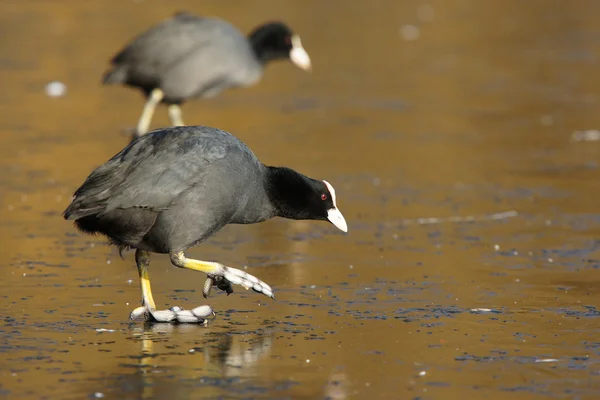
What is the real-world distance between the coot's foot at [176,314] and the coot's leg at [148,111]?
21.2ft

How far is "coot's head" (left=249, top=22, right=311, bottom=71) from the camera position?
14.0m

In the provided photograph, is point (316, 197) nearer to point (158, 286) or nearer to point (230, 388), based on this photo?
point (158, 286)

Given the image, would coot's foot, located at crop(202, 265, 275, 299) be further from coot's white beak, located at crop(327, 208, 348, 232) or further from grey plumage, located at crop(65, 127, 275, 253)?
coot's white beak, located at crop(327, 208, 348, 232)

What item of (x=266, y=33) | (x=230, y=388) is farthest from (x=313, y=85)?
(x=230, y=388)

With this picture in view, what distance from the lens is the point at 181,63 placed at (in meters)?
13.1

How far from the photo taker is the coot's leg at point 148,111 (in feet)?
43.0

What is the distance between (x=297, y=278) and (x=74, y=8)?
16.3m

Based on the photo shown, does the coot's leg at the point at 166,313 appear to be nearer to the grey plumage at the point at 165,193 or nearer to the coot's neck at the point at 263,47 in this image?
the grey plumage at the point at 165,193

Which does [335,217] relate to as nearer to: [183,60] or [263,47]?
[183,60]

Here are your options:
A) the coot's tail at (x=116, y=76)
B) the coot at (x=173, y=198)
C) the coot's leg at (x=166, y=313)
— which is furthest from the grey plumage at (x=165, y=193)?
the coot's tail at (x=116, y=76)

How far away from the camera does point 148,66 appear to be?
13227mm

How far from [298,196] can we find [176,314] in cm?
102

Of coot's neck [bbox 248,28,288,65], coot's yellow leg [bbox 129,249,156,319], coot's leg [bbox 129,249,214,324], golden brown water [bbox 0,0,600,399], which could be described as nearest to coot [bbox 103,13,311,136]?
coot's neck [bbox 248,28,288,65]

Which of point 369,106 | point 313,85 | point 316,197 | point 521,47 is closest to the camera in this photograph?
point 316,197
